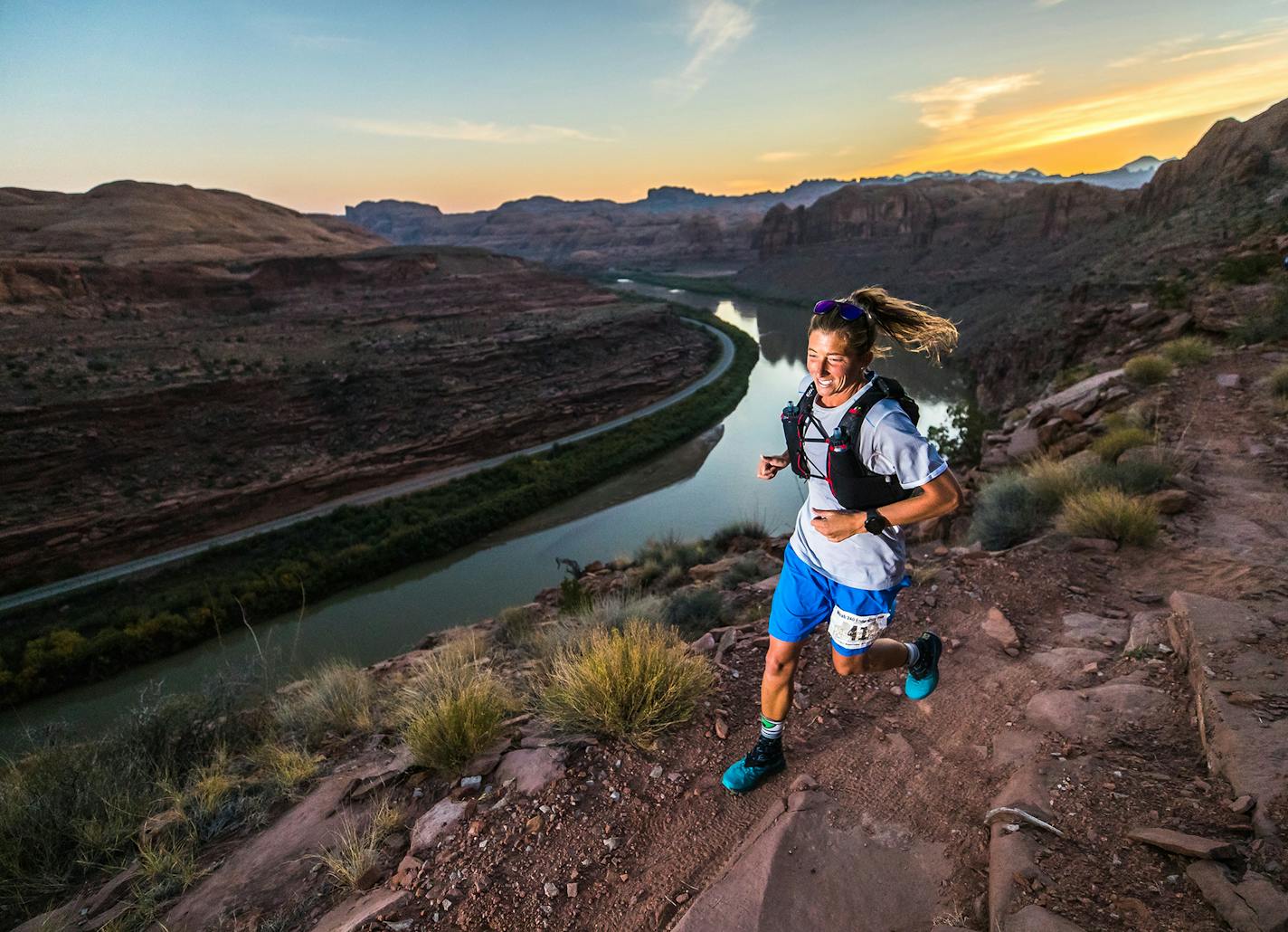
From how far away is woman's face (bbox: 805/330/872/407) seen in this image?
1931 millimetres

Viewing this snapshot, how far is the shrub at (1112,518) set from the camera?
4.14 meters

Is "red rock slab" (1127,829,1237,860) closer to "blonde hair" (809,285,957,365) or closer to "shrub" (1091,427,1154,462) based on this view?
"blonde hair" (809,285,957,365)

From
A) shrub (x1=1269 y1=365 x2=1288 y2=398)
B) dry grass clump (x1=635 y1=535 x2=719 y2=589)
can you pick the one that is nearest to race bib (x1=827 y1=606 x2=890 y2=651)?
dry grass clump (x1=635 y1=535 x2=719 y2=589)

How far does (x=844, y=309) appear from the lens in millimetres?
1979

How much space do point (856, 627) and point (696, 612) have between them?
3.04m

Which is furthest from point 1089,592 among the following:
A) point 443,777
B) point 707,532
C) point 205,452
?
point 205,452

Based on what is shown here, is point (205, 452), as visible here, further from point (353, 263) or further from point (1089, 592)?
point (353, 263)

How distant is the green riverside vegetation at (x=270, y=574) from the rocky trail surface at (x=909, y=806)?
587 cm

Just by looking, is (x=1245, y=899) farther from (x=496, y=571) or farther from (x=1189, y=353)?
(x=496, y=571)

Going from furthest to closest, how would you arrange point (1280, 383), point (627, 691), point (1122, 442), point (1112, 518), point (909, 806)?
1. point (1280, 383)
2. point (1122, 442)
3. point (1112, 518)
4. point (627, 691)
5. point (909, 806)

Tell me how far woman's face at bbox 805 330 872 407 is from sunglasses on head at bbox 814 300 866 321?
8 centimetres

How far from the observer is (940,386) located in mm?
27078

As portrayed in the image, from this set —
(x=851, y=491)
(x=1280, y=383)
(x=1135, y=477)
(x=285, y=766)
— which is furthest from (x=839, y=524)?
(x=1280, y=383)

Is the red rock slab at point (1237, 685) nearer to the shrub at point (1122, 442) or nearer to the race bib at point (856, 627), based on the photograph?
the race bib at point (856, 627)
